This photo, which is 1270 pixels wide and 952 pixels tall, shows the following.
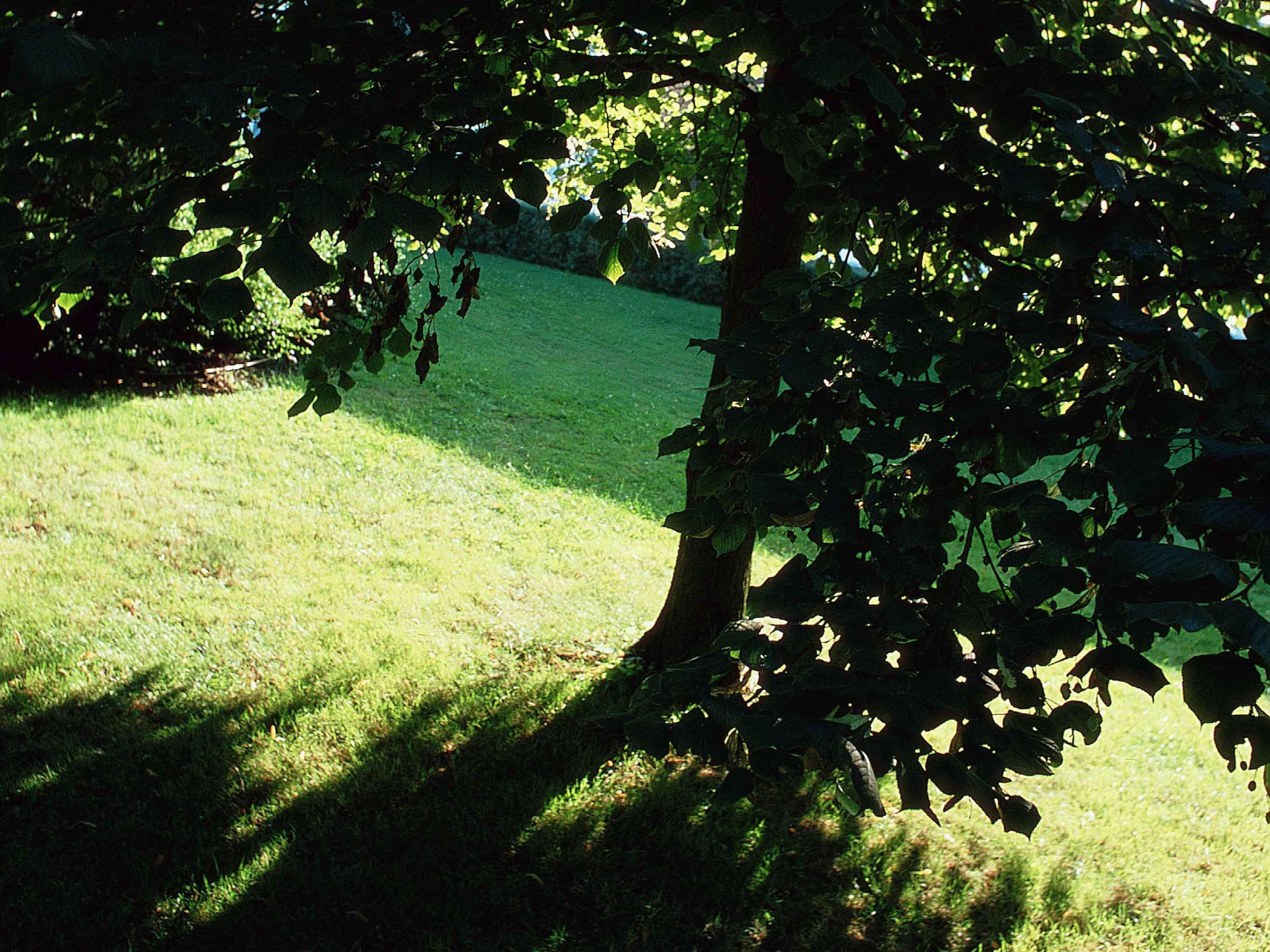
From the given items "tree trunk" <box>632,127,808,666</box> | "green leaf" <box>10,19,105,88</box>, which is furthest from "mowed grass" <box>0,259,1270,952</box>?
"green leaf" <box>10,19,105,88</box>

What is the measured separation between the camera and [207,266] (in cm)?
159

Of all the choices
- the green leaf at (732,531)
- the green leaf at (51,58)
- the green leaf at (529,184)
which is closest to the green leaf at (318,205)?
the green leaf at (51,58)

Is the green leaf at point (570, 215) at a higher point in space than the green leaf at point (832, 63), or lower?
lower

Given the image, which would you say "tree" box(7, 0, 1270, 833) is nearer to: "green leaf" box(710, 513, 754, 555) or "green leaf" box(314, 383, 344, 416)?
"green leaf" box(710, 513, 754, 555)

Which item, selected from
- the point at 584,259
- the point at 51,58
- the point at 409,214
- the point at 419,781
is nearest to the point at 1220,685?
the point at 409,214

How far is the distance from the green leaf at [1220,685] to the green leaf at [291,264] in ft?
4.56

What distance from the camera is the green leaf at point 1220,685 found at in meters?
1.22

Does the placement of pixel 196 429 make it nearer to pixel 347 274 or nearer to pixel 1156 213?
pixel 347 274

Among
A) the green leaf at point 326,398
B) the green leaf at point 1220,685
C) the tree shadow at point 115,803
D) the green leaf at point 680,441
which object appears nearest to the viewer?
the green leaf at point 1220,685

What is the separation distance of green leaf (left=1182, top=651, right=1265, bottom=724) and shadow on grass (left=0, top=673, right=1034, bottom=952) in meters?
2.37

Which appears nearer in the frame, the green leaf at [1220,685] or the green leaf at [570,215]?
the green leaf at [1220,685]

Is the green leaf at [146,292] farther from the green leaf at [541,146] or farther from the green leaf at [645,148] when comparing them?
the green leaf at [645,148]

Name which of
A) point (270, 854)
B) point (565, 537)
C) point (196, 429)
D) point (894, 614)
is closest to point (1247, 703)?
point (894, 614)

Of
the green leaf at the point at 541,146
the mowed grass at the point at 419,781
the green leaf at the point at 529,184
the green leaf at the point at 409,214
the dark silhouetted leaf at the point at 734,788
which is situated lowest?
the mowed grass at the point at 419,781
